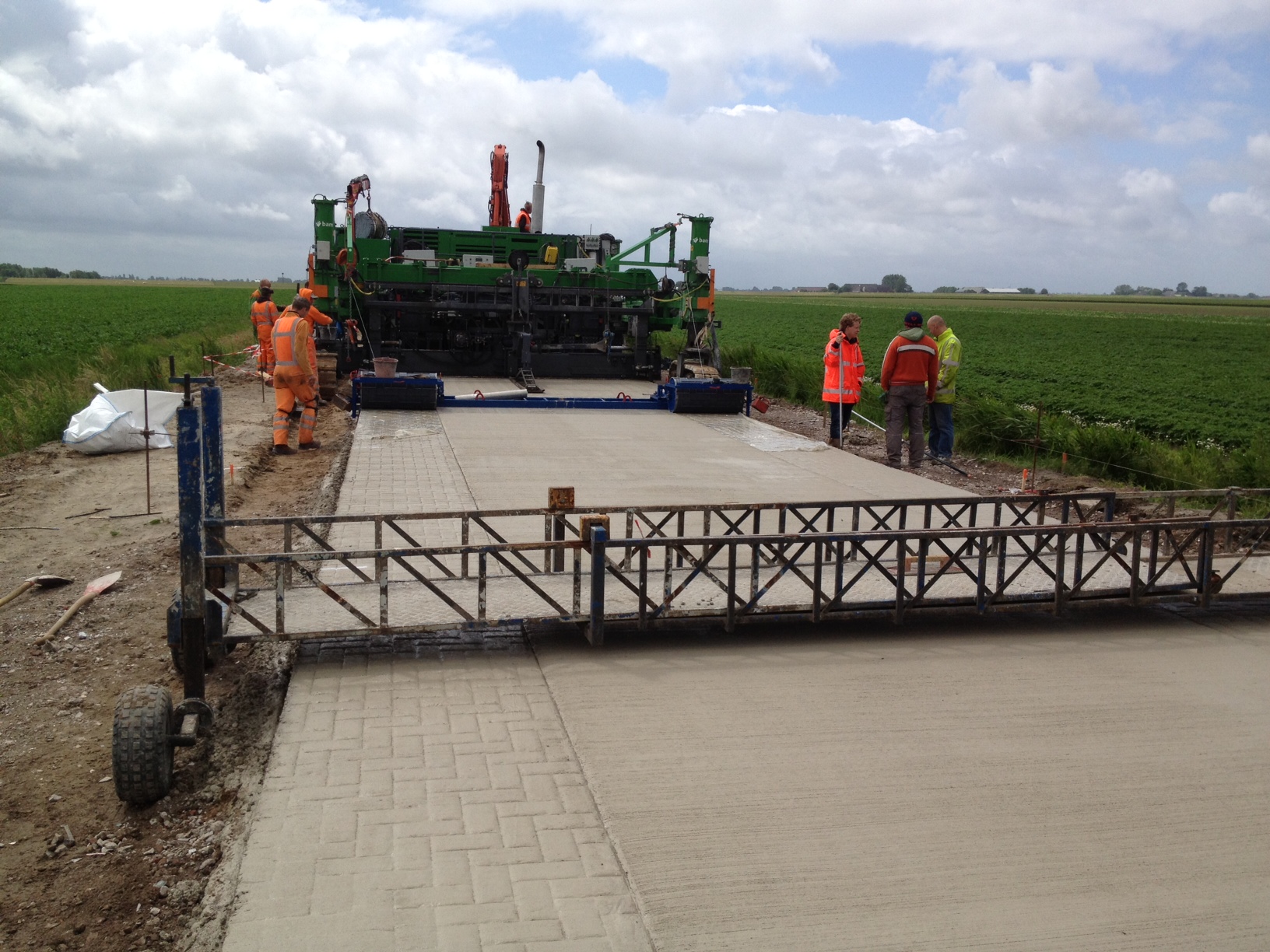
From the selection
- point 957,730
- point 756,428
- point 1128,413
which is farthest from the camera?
point 1128,413

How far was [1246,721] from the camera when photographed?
5398 mm

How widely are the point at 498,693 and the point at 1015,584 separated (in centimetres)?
362

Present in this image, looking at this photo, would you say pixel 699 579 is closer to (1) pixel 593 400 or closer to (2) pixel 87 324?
(1) pixel 593 400

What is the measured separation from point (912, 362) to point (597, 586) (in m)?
7.68

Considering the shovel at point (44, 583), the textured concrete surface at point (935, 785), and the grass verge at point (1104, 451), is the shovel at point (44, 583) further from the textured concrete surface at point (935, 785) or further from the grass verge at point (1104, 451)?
the grass verge at point (1104, 451)

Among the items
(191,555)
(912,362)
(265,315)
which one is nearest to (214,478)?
(191,555)

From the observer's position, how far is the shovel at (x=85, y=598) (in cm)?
642

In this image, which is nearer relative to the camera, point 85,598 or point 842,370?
point 85,598

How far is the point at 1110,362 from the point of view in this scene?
3356 cm

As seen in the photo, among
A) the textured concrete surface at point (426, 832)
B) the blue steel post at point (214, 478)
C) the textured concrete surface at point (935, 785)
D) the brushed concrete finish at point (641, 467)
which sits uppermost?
the blue steel post at point (214, 478)

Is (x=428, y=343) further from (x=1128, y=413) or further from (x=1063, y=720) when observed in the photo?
(x=1063, y=720)

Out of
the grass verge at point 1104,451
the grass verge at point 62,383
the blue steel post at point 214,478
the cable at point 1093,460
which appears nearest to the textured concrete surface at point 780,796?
the blue steel post at point 214,478

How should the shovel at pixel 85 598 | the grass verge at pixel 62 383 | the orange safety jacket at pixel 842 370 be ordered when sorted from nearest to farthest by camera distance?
the shovel at pixel 85 598 < the grass verge at pixel 62 383 < the orange safety jacket at pixel 842 370

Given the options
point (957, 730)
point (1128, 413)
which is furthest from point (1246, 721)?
point (1128, 413)
